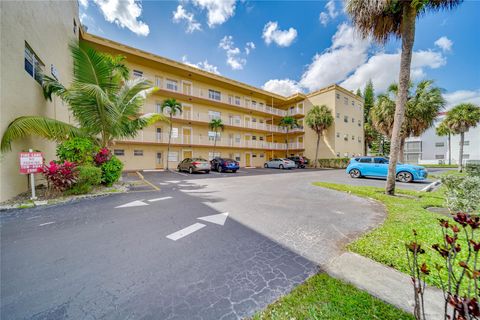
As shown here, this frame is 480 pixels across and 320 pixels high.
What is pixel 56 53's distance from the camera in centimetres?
933

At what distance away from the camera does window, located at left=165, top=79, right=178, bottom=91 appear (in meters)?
20.0

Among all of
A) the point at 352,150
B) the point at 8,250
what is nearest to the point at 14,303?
the point at 8,250

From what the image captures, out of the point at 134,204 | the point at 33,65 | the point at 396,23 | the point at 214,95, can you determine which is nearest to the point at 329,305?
the point at 134,204

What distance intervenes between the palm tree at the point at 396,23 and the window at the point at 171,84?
1787 centimetres

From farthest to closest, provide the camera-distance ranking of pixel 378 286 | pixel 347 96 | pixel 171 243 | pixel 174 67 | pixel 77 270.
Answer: pixel 347 96, pixel 174 67, pixel 171 243, pixel 77 270, pixel 378 286

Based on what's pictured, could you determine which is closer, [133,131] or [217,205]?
[217,205]

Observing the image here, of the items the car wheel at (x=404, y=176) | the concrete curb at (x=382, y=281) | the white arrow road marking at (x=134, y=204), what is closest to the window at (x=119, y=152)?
the white arrow road marking at (x=134, y=204)

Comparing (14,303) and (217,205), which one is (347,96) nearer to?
(217,205)

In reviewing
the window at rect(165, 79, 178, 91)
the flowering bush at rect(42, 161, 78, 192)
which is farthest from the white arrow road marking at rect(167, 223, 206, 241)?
the window at rect(165, 79, 178, 91)

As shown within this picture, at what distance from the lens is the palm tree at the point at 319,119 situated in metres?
24.4

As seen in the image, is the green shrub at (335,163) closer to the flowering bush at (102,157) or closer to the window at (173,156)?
the window at (173,156)

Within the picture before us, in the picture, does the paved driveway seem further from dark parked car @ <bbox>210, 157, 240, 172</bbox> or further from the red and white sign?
dark parked car @ <bbox>210, 157, 240, 172</bbox>

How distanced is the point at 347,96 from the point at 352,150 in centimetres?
839

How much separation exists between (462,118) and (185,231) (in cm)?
2901
